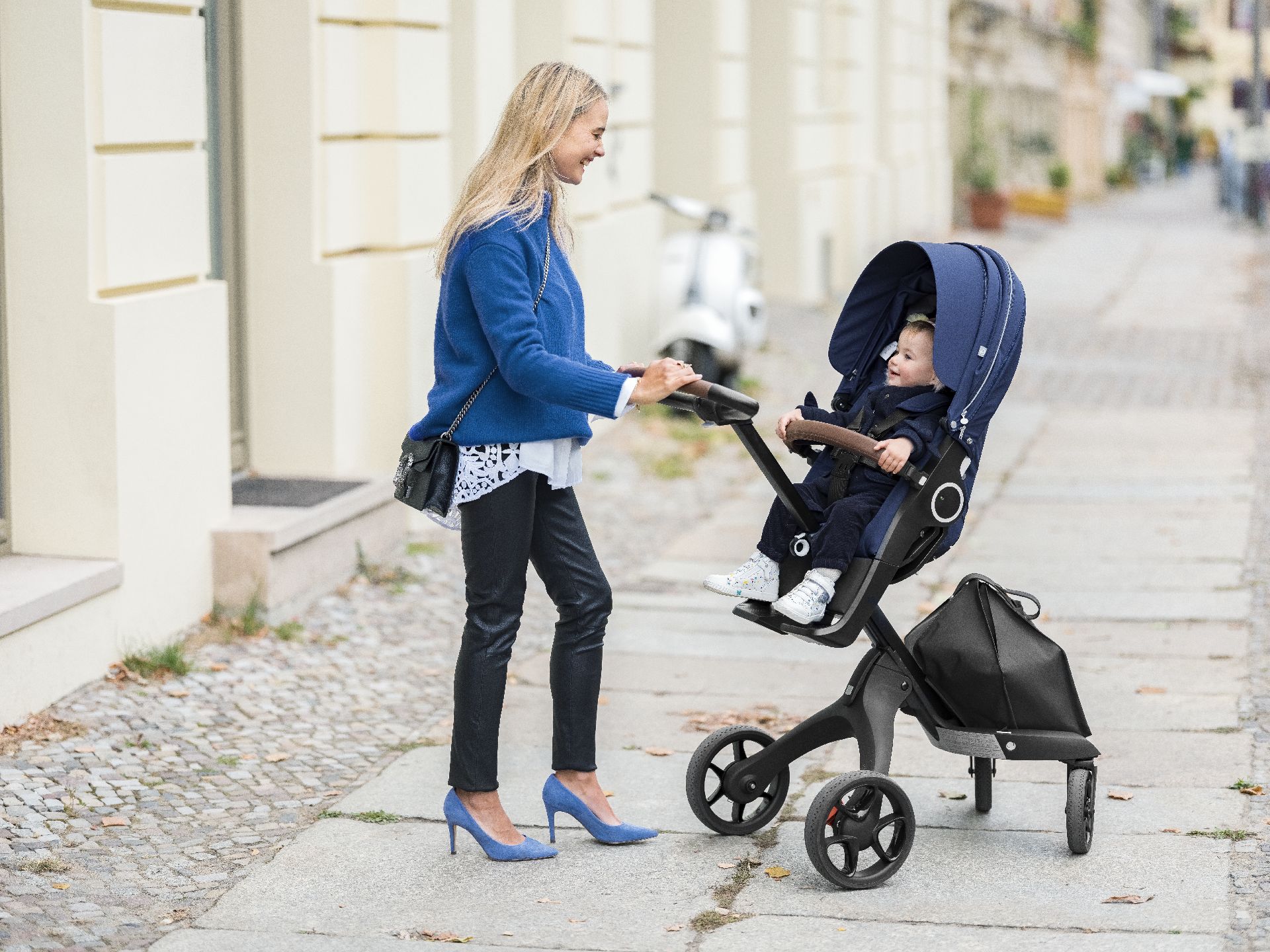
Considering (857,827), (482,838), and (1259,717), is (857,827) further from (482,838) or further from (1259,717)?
(1259,717)

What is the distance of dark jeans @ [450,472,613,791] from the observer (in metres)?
4.37

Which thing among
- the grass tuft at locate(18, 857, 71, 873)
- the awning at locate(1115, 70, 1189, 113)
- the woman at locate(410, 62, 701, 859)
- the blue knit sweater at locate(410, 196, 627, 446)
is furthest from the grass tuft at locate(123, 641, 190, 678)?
the awning at locate(1115, 70, 1189, 113)

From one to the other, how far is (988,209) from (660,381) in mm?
28088

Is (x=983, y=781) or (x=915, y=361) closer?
(x=915, y=361)

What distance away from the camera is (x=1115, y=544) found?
28.2ft

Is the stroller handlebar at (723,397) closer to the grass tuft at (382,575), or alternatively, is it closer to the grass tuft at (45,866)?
the grass tuft at (45,866)

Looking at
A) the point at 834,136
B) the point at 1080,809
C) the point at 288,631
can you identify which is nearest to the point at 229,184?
the point at 288,631

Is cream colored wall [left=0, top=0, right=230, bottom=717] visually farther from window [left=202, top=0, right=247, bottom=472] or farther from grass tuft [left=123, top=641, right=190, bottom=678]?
window [left=202, top=0, right=247, bottom=472]

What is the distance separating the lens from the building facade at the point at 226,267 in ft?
19.6

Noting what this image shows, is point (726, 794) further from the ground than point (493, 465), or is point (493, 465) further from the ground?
point (493, 465)

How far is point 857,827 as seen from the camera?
14.1 ft

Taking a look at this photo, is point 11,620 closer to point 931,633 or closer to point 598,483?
point 931,633

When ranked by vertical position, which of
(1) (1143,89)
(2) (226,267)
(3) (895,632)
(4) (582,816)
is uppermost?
(1) (1143,89)

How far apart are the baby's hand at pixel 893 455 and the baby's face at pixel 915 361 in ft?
0.78
